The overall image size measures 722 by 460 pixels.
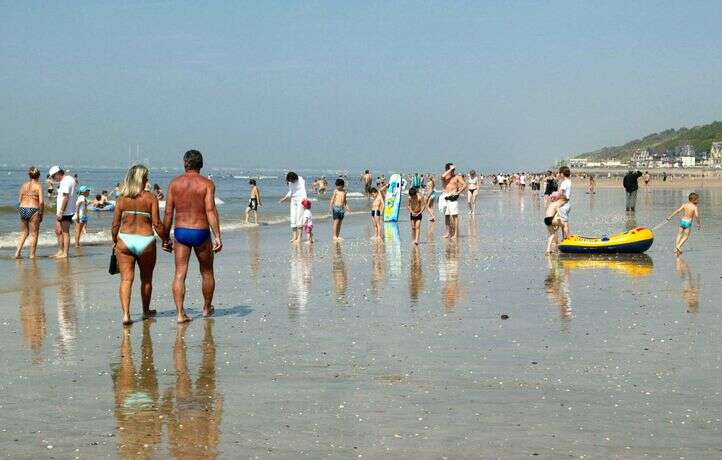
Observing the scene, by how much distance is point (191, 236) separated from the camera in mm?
10094

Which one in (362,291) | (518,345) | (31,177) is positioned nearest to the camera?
(518,345)

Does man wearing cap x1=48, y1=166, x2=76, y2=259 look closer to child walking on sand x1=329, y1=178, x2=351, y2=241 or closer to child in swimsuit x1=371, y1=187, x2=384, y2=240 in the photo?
child walking on sand x1=329, y1=178, x2=351, y2=241

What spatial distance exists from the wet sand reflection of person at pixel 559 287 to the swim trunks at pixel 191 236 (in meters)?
3.70

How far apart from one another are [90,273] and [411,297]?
221 inches

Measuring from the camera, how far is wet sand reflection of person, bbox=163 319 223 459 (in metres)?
5.73

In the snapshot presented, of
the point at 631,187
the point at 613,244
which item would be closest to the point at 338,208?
the point at 613,244

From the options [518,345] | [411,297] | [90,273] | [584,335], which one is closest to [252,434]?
[518,345]

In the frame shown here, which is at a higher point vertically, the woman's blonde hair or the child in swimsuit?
the woman's blonde hair

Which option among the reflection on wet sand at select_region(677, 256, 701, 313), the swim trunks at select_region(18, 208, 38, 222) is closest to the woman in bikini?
the reflection on wet sand at select_region(677, 256, 701, 313)

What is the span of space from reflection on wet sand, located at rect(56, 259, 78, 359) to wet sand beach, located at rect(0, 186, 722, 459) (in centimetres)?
4

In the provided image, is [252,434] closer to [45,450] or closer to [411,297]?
[45,450]

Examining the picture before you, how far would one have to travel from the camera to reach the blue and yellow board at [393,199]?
2825 cm

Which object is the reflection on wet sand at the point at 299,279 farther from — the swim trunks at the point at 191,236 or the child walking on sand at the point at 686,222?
the child walking on sand at the point at 686,222

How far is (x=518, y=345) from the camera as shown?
8.77 meters
